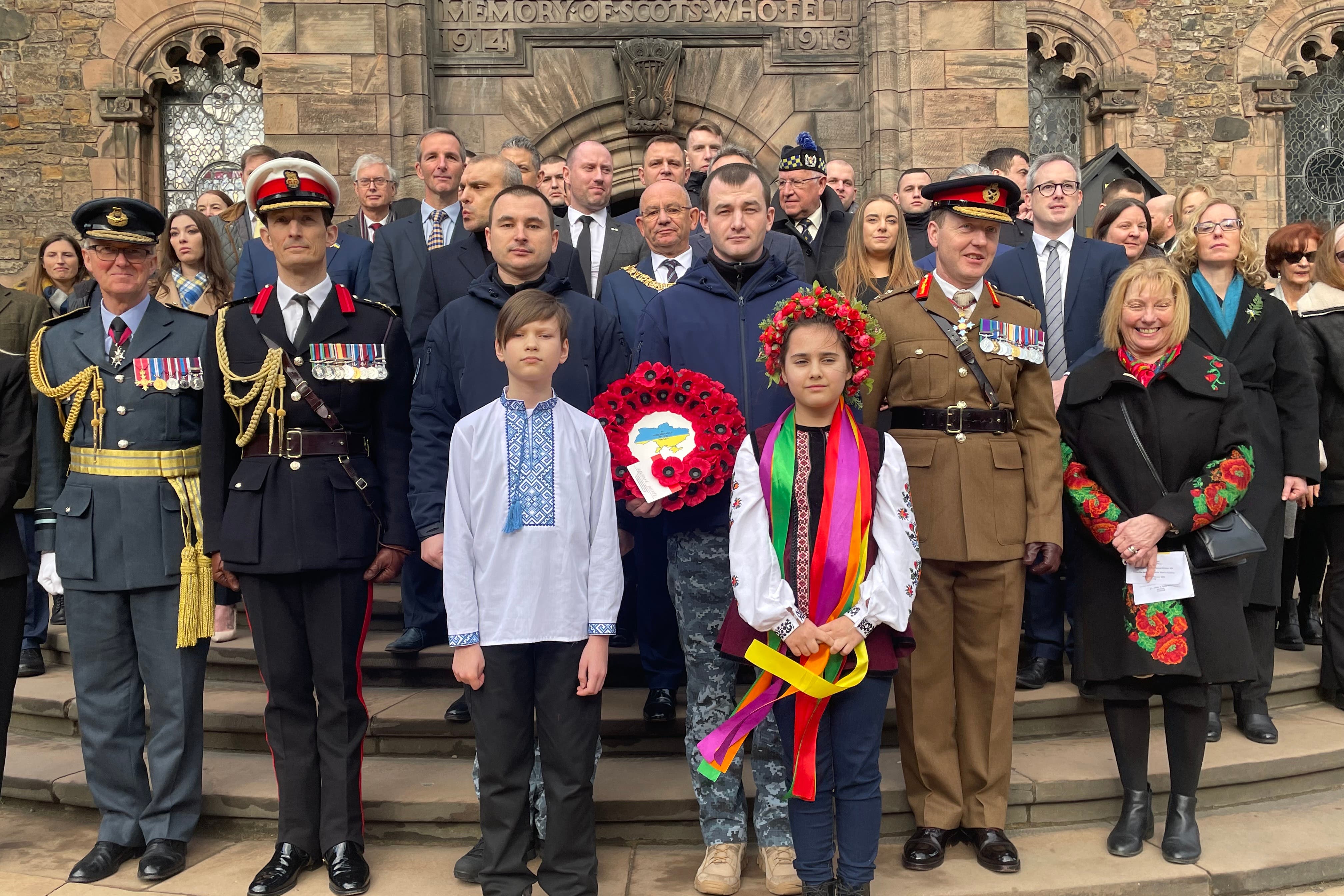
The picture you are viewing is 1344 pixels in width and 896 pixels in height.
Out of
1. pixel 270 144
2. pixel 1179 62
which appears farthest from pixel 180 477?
pixel 1179 62

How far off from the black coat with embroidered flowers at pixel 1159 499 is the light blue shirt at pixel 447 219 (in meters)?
3.05

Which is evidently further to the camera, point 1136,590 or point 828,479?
point 1136,590

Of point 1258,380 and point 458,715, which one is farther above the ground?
point 1258,380

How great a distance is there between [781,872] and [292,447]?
2059 mm

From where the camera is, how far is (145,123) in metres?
12.6

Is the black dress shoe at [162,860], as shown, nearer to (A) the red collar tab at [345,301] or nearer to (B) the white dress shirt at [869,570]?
(B) the white dress shirt at [869,570]

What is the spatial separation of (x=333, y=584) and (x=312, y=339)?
812 millimetres

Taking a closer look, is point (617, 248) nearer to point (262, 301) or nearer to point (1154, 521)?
point (262, 301)

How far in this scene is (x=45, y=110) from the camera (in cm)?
1273

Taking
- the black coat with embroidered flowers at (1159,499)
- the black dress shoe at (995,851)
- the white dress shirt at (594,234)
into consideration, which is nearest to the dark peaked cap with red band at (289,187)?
the white dress shirt at (594,234)

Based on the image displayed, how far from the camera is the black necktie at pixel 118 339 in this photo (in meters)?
3.88

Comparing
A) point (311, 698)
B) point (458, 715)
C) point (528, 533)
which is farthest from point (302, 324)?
point (458, 715)

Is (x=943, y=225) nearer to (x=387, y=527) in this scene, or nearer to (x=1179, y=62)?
(x=387, y=527)

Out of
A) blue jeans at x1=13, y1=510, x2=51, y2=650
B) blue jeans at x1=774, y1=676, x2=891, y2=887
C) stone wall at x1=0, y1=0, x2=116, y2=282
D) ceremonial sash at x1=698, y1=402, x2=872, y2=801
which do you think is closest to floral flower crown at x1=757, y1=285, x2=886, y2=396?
ceremonial sash at x1=698, y1=402, x2=872, y2=801
